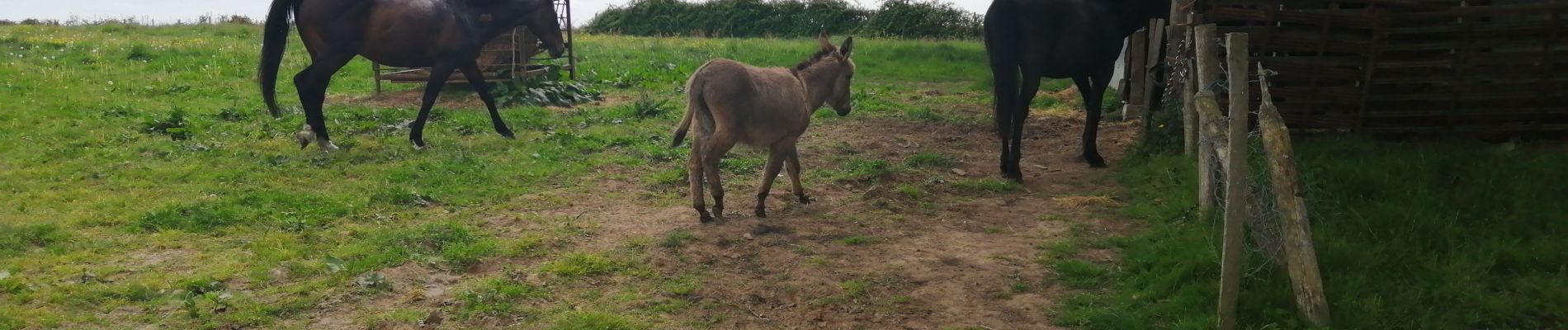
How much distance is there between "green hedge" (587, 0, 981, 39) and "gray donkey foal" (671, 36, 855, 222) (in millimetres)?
22440

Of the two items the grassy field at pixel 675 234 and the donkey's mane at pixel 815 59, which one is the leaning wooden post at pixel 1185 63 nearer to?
the grassy field at pixel 675 234

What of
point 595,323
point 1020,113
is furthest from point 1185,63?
point 595,323

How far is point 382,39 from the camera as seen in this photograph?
9969 millimetres

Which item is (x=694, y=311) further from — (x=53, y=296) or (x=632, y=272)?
(x=53, y=296)

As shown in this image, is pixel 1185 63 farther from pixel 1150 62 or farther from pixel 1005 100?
pixel 1150 62

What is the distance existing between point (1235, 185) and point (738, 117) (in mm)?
3096

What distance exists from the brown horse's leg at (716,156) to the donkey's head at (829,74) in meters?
1.15

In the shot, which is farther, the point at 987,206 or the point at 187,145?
the point at 187,145

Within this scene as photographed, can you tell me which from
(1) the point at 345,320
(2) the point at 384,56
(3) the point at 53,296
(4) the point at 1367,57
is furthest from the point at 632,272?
(2) the point at 384,56

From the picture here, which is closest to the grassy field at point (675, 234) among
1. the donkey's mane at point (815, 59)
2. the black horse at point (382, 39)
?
the black horse at point (382, 39)

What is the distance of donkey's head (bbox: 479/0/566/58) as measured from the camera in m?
10.9

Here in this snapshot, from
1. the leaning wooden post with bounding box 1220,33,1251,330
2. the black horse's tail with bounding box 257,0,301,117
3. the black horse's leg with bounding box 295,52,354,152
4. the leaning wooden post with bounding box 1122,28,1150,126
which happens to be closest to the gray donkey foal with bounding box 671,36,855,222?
the leaning wooden post with bounding box 1220,33,1251,330

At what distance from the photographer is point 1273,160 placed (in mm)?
4453

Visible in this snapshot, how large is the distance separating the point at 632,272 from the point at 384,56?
222 inches
